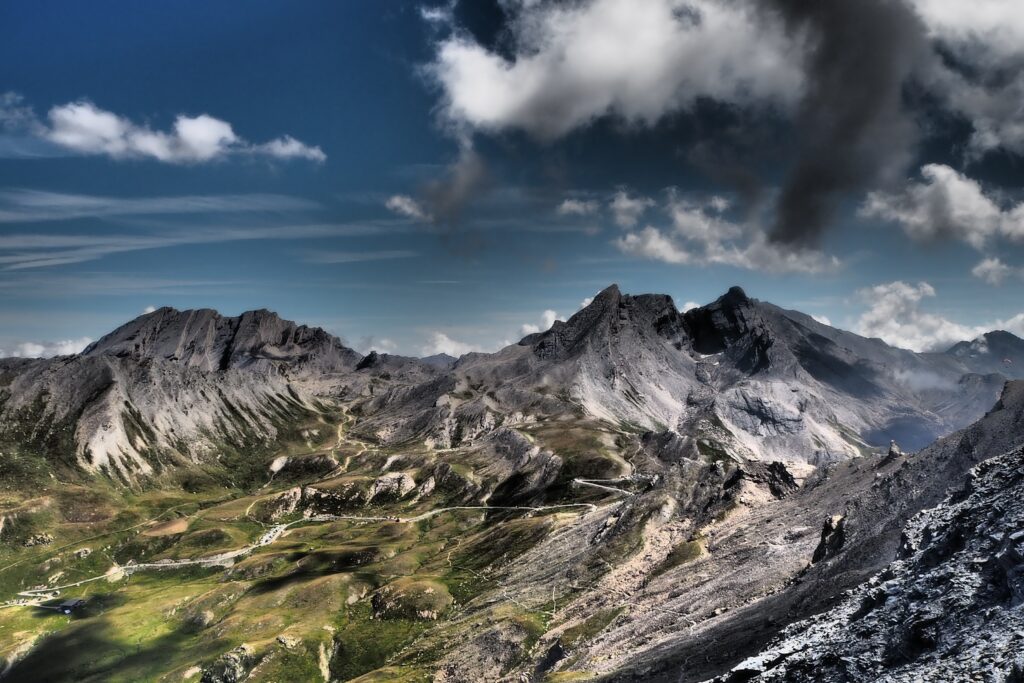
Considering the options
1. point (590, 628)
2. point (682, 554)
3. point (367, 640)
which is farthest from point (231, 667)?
point (682, 554)

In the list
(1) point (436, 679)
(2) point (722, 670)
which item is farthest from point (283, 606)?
(2) point (722, 670)

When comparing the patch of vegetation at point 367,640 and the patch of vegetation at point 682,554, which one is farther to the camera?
the patch of vegetation at point 367,640

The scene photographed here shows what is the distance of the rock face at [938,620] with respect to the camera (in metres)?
29.8

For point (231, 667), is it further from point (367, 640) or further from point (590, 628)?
point (590, 628)

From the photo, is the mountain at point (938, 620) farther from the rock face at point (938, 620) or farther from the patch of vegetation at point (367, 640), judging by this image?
the patch of vegetation at point (367, 640)

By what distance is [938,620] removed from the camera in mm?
33688

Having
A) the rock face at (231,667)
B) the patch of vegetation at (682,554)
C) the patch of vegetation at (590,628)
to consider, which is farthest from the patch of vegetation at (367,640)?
the patch of vegetation at (682,554)

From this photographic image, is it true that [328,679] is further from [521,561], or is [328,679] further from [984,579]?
[984,579]

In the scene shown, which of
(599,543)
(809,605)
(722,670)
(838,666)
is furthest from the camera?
(599,543)

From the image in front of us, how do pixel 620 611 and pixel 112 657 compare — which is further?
pixel 112 657

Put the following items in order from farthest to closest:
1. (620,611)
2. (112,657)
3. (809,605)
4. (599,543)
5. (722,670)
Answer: (112,657), (599,543), (620,611), (809,605), (722,670)

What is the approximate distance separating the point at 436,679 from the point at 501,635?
13.1 meters

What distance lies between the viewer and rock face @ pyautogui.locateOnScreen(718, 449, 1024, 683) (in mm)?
29812

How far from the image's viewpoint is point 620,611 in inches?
3986
